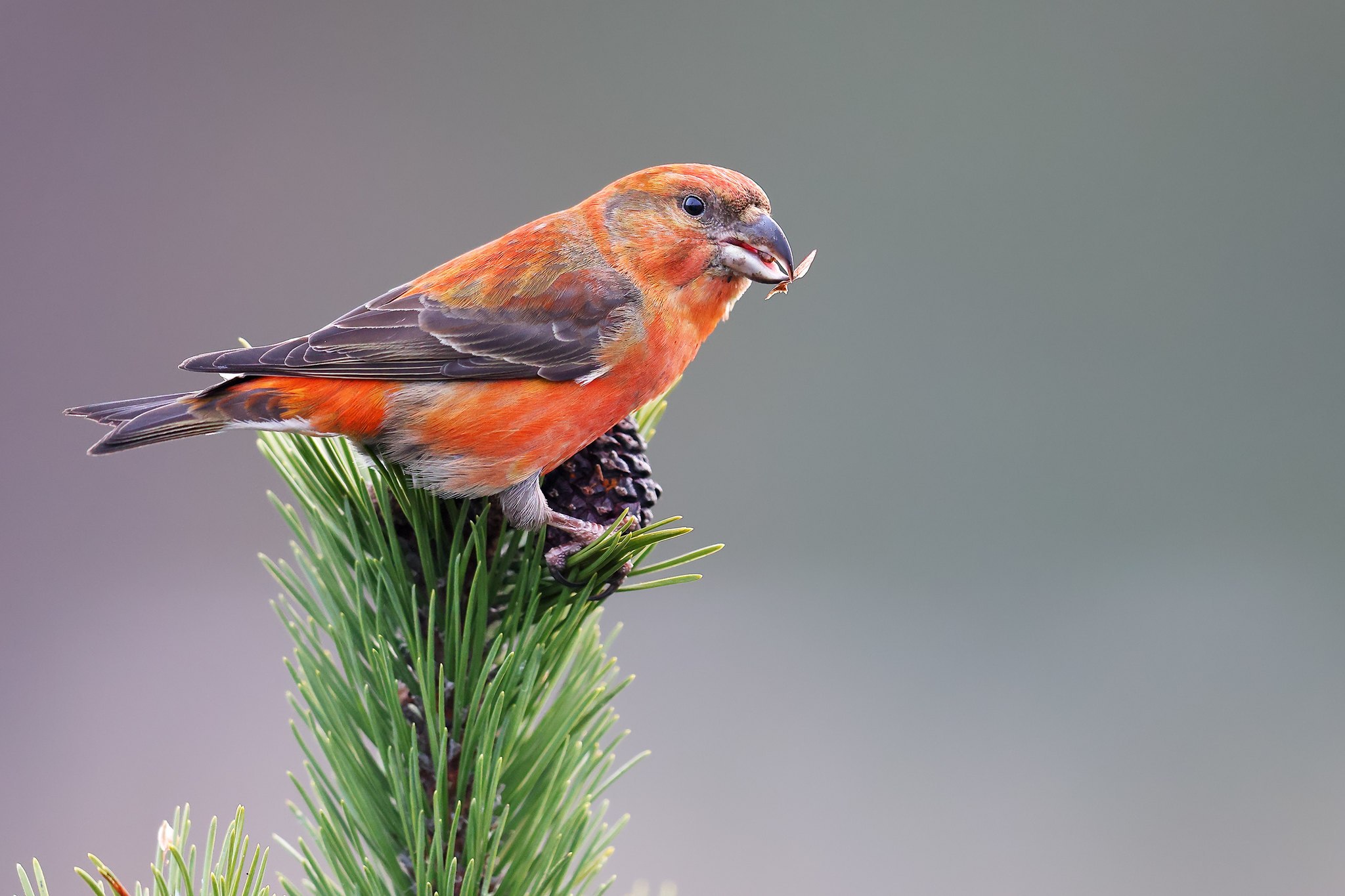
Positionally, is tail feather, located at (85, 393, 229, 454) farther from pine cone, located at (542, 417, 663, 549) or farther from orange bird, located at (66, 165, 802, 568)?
pine cone, located at (542, 417, 663, 549)

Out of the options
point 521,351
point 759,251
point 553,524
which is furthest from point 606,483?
point 759,251

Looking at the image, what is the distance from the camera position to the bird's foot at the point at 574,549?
88 cm

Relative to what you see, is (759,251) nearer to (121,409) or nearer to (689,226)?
(689,226)

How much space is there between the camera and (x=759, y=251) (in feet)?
4.28

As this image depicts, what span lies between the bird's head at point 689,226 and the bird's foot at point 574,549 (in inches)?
17.7

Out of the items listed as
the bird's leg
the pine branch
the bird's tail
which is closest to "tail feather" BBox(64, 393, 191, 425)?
the bird's tail

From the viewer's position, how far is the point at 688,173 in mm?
1312

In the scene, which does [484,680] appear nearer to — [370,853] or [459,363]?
[370,853]

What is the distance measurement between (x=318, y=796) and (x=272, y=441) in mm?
375

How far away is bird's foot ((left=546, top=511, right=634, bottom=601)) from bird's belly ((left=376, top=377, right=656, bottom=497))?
8cm

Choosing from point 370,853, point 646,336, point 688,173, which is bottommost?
point 370,853

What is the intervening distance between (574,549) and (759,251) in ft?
1.82

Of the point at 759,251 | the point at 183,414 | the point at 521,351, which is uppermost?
the point at 759,251

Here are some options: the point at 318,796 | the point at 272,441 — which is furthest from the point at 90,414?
the point at 318,796
